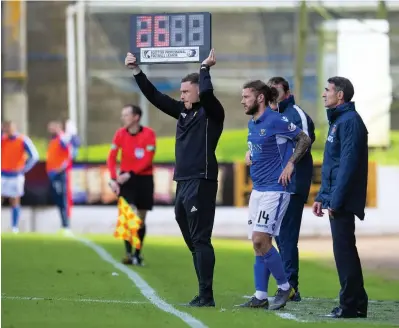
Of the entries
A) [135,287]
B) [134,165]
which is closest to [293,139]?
[135,287]

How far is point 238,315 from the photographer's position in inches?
403

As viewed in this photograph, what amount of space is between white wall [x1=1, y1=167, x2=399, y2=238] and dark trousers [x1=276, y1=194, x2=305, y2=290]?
530 inches

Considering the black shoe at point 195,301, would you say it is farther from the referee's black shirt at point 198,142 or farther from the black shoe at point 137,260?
the black shoe at point 137,260

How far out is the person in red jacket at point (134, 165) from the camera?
16.5 m

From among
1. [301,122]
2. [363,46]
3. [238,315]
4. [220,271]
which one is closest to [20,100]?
[363,46]

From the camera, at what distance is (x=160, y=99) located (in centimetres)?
1173

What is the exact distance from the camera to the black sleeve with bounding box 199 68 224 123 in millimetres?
10914

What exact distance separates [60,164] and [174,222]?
2.65 metres

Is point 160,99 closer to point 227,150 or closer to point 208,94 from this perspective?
point 208,94

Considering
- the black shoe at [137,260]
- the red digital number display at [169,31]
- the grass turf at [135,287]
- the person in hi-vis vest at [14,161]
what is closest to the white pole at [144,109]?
the person in hi-vis vest at [14,161]

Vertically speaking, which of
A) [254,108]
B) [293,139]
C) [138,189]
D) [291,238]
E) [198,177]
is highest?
[254,108]

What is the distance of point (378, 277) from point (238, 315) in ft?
19.8

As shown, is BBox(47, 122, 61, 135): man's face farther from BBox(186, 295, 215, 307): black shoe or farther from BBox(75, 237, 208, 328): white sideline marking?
BBox(186, 295, 215, 307): black shoe

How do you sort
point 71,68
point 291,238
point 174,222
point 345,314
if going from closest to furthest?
point 345,314 < point 291,238 < point 174,222 < point 71,68
